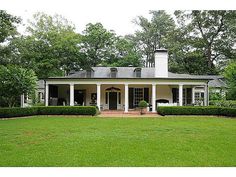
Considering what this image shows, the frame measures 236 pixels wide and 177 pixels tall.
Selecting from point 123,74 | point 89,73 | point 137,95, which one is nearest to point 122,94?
point 137,95

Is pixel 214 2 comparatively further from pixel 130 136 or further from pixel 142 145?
pixel 130 136

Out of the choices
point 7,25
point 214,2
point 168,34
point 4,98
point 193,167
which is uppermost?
point 168,34

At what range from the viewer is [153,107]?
26312 mm

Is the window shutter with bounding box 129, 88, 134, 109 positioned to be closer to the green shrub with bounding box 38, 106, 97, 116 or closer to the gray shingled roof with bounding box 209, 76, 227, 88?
the green shrub with bounding box 38, 106, 97, 116

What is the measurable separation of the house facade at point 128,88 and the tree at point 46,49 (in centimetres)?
623

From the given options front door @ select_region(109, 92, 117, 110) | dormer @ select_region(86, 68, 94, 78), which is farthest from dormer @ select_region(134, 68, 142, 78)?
dormer @ select_region(86, 68, 94, 78)

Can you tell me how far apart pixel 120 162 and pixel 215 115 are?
16.5 metres

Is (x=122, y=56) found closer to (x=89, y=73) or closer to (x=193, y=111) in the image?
(x=89, y=73)

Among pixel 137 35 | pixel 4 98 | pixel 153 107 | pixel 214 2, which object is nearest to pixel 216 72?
pixel 137 35

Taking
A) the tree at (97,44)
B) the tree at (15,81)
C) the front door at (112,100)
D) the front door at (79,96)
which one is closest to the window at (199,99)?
the front door at (112,100)

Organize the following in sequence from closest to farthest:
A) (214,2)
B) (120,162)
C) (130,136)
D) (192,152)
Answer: (214,2) → (120,162) → (192,152) → (130,136)

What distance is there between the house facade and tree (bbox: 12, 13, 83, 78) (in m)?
6.23

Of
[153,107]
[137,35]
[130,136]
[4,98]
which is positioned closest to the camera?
[130,136]

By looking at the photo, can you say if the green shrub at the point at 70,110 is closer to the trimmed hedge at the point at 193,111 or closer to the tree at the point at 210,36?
the trimmed hedge at the point at 193,111
